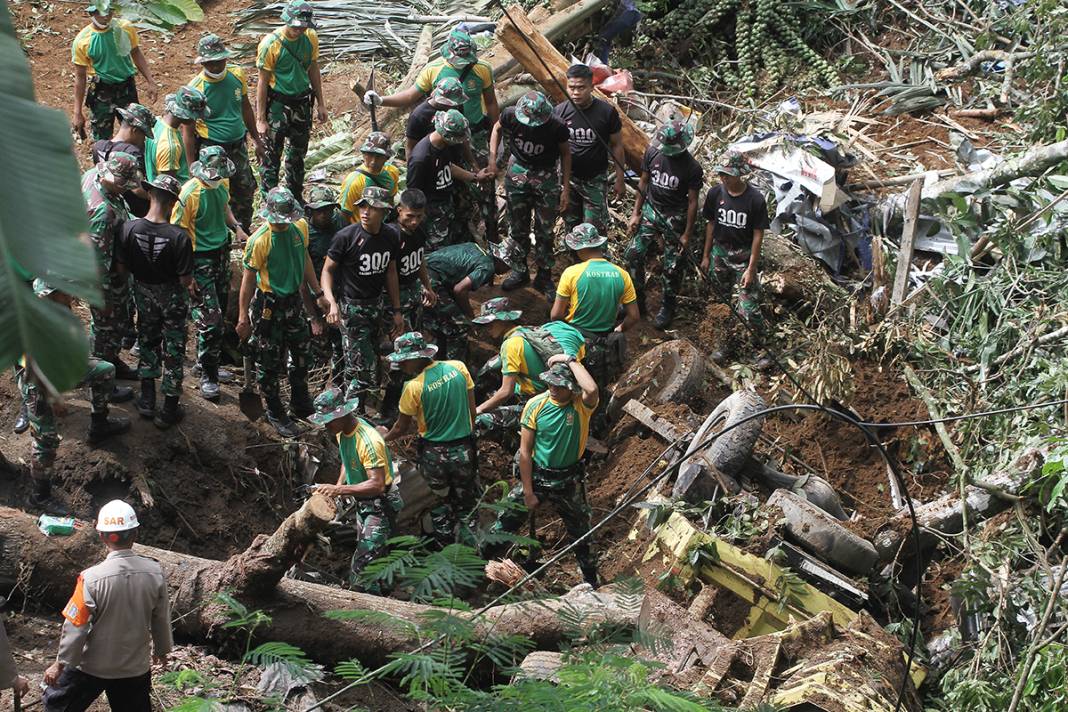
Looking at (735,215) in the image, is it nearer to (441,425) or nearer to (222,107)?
(441,425)

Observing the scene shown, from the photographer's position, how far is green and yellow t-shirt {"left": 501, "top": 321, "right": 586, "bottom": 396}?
30.1 feet

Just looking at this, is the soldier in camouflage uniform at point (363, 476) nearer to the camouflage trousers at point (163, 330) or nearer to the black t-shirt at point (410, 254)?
the camouflage trousers at point (163, 330)

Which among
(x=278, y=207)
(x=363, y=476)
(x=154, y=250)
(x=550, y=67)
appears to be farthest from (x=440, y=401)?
(x=550, y=67)

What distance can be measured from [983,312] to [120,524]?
26.2 feet

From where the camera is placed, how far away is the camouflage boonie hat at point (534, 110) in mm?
10625

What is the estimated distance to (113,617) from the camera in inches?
237

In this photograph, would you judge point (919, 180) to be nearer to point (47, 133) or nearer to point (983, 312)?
point (983, 312)

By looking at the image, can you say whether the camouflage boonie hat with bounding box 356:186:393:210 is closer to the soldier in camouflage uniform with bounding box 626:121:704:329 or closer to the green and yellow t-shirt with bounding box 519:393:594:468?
the green and yellow t-shirt with bounding box 519:393:594:468

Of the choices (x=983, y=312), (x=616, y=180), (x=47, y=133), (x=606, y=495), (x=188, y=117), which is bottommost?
(x=606, y=495)

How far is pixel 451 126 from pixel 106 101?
144 inches

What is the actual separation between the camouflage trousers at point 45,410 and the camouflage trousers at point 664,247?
501 cm

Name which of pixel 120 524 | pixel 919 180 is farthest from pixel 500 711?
pixel 919 180

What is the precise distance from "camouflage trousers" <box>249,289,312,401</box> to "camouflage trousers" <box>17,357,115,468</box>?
3.90ft

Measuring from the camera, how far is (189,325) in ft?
35.2
